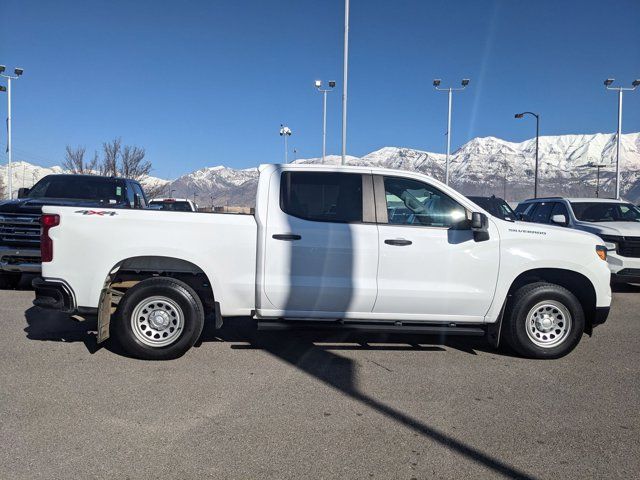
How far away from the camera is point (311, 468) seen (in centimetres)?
327

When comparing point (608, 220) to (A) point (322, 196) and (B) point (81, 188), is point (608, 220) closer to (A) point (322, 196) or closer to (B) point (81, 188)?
Result: (A) point (322, 196)

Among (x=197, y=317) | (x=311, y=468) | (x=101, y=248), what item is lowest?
(x=311, y=468)

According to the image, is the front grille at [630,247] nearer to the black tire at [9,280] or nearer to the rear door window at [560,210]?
the rear door window at [560,210]

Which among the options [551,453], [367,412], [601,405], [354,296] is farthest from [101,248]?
[601,405]

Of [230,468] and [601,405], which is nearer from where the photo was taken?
[230,468]

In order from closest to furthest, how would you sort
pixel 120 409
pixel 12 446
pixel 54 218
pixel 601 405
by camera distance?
pixel 12 446 < pixel 120 409 < pixel 601 405 < pixel 54 218

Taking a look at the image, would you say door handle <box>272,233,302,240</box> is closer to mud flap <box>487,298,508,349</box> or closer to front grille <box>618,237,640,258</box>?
mud flap <box>487,298,508,349</box>

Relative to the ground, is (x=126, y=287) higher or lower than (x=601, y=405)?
higher

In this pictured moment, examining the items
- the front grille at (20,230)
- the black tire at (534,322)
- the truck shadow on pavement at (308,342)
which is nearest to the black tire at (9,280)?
the front grille at (20,230)

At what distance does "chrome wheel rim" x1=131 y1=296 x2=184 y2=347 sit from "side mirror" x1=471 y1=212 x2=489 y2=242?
10.1 ft

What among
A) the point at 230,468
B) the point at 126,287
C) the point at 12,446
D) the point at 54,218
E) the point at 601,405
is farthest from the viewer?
the point at 126,287

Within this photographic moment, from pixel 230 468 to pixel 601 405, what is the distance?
315 centimetres

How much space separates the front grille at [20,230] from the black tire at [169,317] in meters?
4.24

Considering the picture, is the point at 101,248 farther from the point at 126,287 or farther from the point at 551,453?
the point at 551,453
